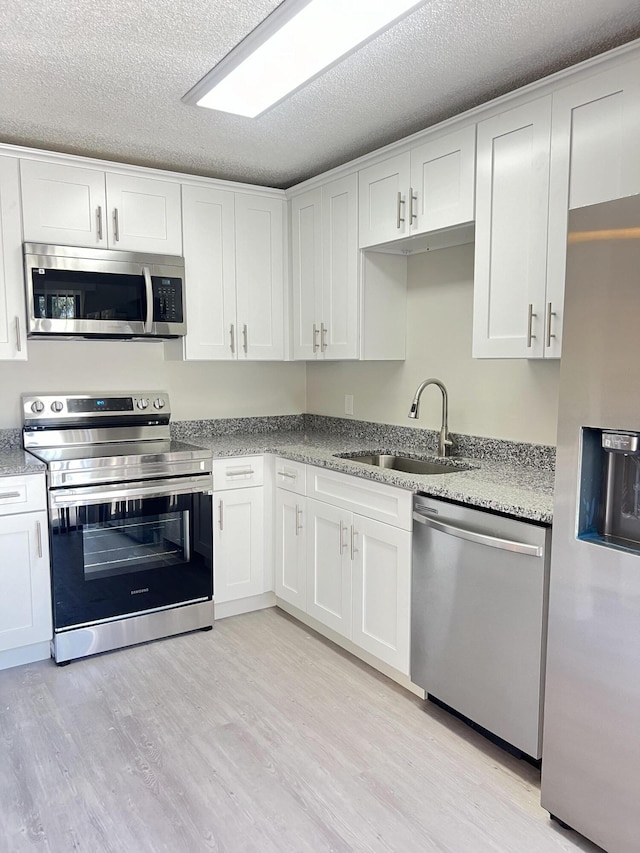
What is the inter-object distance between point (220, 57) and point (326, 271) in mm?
1357

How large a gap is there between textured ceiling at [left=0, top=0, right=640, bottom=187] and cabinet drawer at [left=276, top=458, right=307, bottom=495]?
159cm

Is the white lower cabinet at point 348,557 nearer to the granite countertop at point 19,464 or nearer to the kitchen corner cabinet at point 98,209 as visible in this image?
the granite countertop at point 19,464

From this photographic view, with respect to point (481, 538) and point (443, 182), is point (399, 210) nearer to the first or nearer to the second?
point (443, 182)

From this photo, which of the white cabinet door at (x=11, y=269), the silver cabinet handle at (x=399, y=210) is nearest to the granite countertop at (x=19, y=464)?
the white cabinet door at (x=11, y=269)

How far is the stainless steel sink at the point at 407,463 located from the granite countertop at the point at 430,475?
0.13ft

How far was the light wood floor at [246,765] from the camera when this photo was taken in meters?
1.83

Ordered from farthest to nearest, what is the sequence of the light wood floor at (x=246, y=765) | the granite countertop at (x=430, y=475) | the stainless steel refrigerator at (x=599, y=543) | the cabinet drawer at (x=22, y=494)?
1. the cabinet drawer at (x=22, y=494)
2. the granite countertop at (x=430, y=475)
3. the light wood floor at (x=246, y=765)
4. the stainless steel refrigerator at (x=599, y=543)

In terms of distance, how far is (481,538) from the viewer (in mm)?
2135

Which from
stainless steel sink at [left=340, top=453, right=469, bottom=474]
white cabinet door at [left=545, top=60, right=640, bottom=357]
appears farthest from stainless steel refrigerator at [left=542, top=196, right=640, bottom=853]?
stainless steel sink at [left=340, top=453, right=469, bottom=474]

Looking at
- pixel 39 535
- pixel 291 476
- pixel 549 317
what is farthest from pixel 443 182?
pixel 39 535

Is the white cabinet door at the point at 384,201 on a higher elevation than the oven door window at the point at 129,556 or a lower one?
higher

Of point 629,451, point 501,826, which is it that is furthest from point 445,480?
point 501,826

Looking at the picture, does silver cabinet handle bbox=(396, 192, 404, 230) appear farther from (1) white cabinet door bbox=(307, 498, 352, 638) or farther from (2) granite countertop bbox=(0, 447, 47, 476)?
(2) granite countertop bbox=(0, 447, 47, 476)

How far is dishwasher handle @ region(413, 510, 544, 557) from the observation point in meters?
1.97
